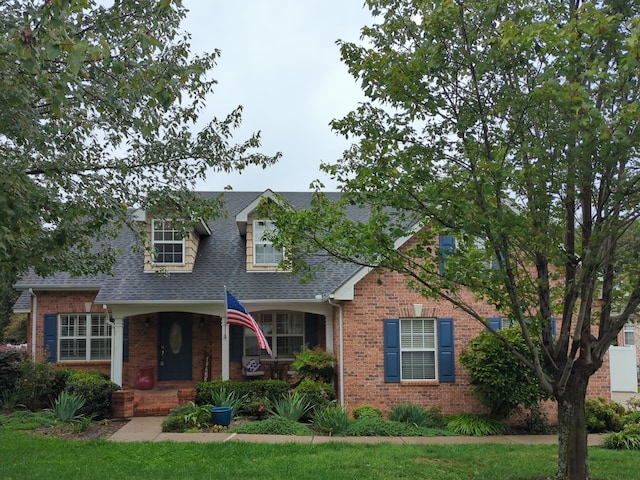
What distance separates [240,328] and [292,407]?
4264mm

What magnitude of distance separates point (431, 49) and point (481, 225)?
196cm

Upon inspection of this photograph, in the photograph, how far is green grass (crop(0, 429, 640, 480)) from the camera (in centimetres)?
803

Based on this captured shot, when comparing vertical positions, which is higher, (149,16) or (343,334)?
(149,16)

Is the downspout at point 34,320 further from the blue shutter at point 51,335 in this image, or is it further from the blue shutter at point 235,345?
the blue shutter at point 235,345

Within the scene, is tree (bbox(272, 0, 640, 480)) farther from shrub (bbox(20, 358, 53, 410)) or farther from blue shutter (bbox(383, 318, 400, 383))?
shrub (bbox(20, 358, 53, 410))

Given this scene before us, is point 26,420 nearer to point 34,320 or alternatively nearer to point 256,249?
point 34,320

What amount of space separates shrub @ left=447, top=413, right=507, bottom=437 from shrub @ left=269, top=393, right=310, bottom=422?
10.2 ft

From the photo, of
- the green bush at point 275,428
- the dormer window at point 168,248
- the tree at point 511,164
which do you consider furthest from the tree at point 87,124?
the dormer window at point 168,248

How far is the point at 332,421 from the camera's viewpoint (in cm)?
1139

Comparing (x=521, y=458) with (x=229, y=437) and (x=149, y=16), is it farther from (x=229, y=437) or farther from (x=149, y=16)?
(x=149, y=16)

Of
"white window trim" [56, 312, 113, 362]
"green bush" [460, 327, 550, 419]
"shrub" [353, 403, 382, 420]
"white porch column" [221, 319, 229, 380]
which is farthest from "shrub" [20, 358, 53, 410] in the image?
"green bush" [460, 327, 550, 419]

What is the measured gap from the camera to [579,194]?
631 centimetres

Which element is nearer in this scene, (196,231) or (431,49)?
(431,49)

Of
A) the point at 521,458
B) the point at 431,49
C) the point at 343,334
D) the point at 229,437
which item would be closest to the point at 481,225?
the point at 431,49
